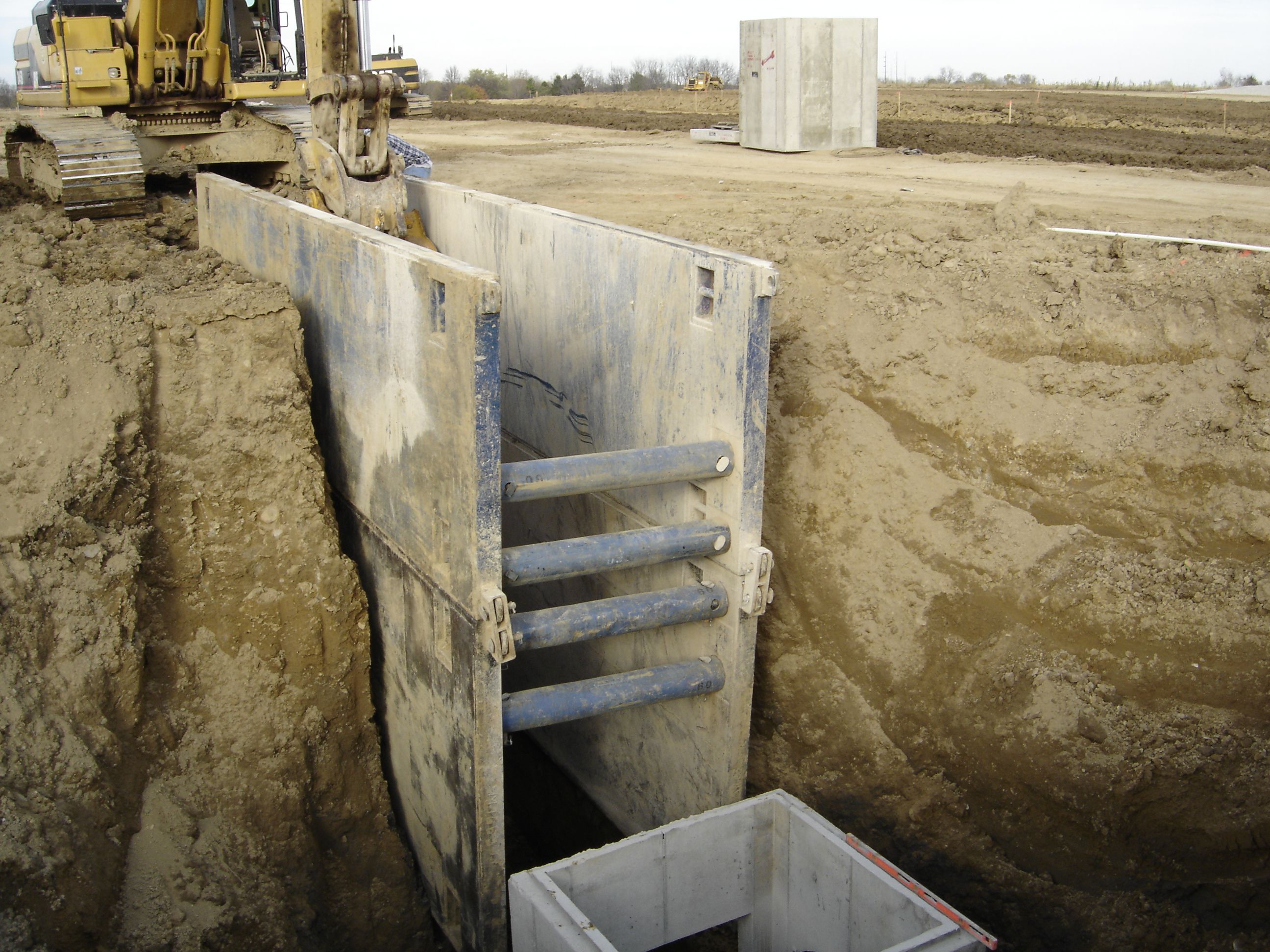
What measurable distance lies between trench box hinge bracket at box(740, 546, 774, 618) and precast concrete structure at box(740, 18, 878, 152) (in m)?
11.2

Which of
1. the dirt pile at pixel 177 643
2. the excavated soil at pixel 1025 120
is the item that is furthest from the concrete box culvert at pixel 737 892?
the excavated soil at pixel 1025 120

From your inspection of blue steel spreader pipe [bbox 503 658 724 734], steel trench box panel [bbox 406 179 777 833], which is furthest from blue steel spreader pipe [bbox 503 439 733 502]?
blue steel spreader pipe [bbox 503 658 724 734]

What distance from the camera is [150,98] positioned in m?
9.90

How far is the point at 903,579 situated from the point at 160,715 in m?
3.20

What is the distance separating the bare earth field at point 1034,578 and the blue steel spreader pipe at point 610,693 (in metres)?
0.57

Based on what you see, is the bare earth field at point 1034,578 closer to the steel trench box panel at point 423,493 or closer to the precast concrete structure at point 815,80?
the steel trench box panel at point 423,493

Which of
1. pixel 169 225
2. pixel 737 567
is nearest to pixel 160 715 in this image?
pixel 737 567

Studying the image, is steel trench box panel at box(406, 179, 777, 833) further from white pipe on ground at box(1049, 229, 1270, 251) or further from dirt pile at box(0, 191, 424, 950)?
white pipe on ground at box(1049, 229, 1270, 251)

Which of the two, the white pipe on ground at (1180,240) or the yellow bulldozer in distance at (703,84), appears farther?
the yellow bulldozer in distance at (703,84)

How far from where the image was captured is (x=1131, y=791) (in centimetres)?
403

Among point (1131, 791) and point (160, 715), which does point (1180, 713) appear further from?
point (160, 715)

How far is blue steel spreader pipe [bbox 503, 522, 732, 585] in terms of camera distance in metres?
4.28

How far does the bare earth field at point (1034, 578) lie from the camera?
4.02m

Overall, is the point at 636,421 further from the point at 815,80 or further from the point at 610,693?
the point at 815,80
